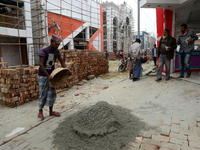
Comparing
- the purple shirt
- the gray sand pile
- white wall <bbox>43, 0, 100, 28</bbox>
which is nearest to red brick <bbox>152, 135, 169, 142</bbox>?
the gray sand pile

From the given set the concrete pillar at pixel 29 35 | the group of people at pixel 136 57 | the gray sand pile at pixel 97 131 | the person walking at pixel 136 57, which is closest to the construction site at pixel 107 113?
the gray sand pile at pixel 97 131

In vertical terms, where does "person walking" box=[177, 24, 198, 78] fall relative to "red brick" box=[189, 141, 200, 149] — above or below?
above

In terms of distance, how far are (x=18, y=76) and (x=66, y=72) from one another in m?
1.97

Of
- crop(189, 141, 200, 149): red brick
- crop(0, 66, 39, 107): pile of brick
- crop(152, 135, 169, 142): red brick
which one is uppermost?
crop(0, 66, 39, 107): pile of brick

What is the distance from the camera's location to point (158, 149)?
2.09 meters

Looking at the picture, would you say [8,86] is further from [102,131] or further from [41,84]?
[102,131]

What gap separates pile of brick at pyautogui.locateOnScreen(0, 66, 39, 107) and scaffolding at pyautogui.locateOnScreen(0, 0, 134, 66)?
5.51 m

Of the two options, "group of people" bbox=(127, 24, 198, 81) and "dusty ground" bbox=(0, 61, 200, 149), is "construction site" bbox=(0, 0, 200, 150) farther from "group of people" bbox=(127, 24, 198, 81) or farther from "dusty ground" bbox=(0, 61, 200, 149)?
"group of people" bbox=(127, 24, 198, 81)

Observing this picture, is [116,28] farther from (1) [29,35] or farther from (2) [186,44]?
(2) [186,44]

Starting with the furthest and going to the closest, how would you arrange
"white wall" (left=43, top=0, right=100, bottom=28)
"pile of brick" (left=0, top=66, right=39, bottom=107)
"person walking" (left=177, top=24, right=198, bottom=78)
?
"white wall" (left=43, top=0, right=100, bottom=28), "person walking" (left=177, top=24, right=198, bottom=78), "pile of brick" (left=0, top=66, right=39, bottom=107)

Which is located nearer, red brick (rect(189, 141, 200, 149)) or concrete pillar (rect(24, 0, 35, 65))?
red brick (rect(189, 141, 200, 149))

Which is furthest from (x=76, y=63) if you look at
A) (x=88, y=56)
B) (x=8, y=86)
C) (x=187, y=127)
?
(x=187, y=127)

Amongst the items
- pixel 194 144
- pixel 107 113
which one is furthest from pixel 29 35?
pixel 194 144

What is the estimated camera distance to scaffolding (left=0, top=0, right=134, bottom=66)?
11377mm
